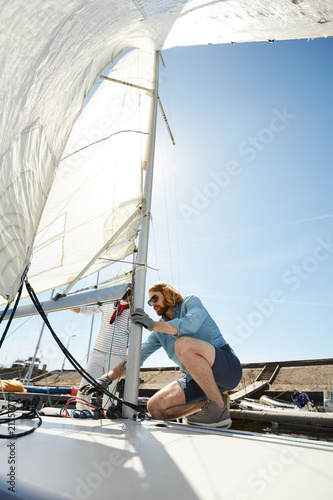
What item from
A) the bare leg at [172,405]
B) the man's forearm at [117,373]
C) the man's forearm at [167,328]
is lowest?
the bare leg at [172,405]

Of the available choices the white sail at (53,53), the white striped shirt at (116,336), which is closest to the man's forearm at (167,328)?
the white sail at (53,53)

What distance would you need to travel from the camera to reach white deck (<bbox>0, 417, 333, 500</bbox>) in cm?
68

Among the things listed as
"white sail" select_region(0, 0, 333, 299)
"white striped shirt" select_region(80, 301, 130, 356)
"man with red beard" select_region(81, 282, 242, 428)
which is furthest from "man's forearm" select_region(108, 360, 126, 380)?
"white sail" select_region(0, 0, 333, 299)

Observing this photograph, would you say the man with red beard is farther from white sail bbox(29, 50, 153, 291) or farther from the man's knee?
white sail bbox(29, 50, 153, 291)

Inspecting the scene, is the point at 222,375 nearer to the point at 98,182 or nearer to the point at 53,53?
the point at 53,53

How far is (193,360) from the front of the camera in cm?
196

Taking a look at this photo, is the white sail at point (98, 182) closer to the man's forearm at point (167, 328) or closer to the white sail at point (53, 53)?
the man's forearm at point (167, 328)

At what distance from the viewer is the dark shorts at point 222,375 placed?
2046mm

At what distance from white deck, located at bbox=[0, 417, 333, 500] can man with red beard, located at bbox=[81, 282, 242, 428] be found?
1.89 ft

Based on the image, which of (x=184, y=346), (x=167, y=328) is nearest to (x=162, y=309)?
(x=167, y=328)

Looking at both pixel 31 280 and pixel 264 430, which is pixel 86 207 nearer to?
pixel 31 280

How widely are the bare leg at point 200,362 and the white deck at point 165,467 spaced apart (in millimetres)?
571

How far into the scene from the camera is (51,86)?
4.02 feet

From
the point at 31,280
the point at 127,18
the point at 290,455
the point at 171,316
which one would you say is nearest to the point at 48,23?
the point at 127,18
